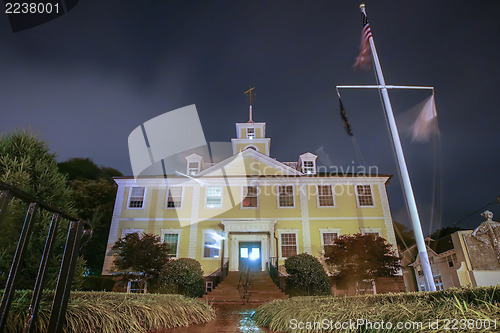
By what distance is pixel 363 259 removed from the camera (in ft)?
48.8

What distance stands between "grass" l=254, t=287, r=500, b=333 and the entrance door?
14.1 m

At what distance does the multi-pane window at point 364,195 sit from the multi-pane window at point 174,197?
13.1 m

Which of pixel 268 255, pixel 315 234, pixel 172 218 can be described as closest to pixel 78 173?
pixel 172 218

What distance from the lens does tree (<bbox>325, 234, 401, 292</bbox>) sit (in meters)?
14.7

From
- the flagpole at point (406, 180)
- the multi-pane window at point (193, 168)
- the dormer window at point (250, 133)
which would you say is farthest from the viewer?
the dormer window at point (250, 133)

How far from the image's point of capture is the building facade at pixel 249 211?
18984mm

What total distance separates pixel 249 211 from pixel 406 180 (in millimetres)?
12356

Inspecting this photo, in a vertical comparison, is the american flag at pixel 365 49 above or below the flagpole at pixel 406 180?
above

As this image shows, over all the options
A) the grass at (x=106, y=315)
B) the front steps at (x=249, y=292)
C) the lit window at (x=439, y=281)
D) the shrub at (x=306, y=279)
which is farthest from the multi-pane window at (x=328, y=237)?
the grass at (x=106, y=315)

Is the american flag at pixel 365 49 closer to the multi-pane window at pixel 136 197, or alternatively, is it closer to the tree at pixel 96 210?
the multi-pane window at pixel 136 197

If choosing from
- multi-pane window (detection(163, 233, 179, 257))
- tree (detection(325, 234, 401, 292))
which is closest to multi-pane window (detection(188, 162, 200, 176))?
multi-pane window (detection(163, 233, 179, 257))

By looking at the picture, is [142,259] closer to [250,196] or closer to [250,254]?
[250,254]

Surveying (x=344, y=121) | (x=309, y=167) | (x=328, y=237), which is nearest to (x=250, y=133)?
(x=309, y=167)

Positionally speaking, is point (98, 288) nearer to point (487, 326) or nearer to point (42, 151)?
point (42, 151)
